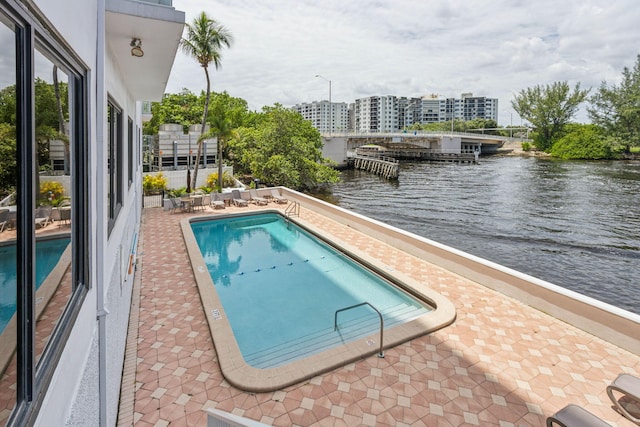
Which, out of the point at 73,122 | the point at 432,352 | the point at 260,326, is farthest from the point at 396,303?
the point at 73,122

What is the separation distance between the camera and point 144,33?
190 inches

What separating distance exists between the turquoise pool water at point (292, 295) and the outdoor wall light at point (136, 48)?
5418 mm

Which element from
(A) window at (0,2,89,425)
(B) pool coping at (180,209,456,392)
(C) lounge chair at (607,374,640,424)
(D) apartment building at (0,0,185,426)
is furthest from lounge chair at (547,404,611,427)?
(A) window at (0,2,89,425)

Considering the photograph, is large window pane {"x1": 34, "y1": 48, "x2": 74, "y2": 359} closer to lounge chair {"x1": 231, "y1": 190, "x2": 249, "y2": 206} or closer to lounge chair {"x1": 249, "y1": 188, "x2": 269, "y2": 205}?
lounge chair {"x1": 231, "y1": 190, "x2": 249, "y2": 206}

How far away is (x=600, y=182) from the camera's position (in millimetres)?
37625

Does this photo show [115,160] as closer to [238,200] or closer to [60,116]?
[60,116]

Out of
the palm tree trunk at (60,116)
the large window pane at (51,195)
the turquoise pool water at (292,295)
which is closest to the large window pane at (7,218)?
the large window pane at (51,195)

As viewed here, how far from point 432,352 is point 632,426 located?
2.66 metres

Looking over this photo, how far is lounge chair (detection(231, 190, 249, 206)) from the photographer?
19438 millimetres

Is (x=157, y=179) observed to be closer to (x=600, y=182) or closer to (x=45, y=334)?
(x=45, y=334)

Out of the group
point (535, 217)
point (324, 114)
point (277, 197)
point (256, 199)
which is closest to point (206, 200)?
point (256, 199)

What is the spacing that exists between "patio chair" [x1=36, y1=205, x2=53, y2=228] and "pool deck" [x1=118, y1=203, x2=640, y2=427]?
3.86 m

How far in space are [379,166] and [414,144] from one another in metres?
28.7

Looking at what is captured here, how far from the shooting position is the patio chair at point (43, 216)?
67.2 inches
